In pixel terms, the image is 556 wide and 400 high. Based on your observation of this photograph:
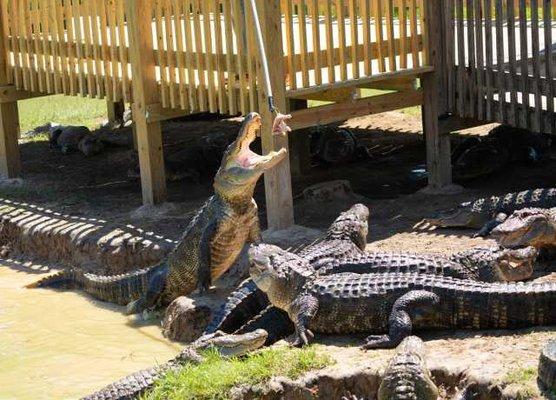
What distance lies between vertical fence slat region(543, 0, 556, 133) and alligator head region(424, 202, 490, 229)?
1099 mm

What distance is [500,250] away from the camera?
8.95 metres

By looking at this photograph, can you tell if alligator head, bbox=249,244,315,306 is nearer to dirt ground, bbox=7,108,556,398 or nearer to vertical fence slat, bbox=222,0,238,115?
dirt ground, bbox=7,108,556,398

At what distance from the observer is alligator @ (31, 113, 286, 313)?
10.3 metres

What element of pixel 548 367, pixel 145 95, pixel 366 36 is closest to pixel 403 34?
pixel 366 36

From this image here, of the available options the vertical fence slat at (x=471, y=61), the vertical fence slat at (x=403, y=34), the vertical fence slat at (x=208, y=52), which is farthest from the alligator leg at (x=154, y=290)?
the vertical fence slat at (x=471, y=61)

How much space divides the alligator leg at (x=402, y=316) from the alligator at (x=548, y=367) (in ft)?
4.38

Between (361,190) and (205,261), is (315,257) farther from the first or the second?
(361,190)

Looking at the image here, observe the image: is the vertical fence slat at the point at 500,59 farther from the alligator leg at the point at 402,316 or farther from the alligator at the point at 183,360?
the alligator at the point at 183,360

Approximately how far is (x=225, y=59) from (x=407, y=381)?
5.48 m

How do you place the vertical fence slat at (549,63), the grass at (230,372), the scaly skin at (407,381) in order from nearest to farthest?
the scaly skin at (407,381)
the grass at (230,372)
the vertical fence slat at (549,63)

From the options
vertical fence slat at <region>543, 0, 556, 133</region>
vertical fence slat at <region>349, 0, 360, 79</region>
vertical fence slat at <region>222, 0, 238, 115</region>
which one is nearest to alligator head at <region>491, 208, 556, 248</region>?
vertical fence slat at <region>543, 0, 556, 133</region>

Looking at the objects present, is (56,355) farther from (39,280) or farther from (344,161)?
(344,161)

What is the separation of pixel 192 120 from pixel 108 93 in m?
4.39

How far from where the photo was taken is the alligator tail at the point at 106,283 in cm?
1091
